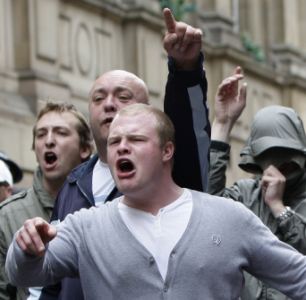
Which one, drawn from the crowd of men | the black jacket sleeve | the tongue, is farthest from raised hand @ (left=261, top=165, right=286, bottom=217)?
the tongue

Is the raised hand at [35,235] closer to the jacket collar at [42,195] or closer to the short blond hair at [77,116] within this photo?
the jacket collar at [42,195]

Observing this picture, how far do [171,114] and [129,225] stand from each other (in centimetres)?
67

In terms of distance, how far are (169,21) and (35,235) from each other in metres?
0.97

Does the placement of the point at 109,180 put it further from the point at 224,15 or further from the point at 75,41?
the point at 224,15

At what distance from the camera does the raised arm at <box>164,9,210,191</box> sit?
5617 mm

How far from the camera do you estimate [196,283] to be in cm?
507

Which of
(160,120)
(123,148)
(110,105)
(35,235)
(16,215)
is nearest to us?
(35,235)

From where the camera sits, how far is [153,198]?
17.2 feet

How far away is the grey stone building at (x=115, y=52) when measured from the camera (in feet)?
46.5

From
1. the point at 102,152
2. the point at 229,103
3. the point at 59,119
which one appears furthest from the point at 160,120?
the point at 59,119

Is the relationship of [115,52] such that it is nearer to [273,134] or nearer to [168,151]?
[273,134]

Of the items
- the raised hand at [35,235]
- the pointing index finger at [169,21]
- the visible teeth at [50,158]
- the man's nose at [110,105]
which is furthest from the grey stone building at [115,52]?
the raised hand at [35,235]

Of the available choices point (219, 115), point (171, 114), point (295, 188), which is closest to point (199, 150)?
point (171, 114)

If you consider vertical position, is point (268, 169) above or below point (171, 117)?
below
